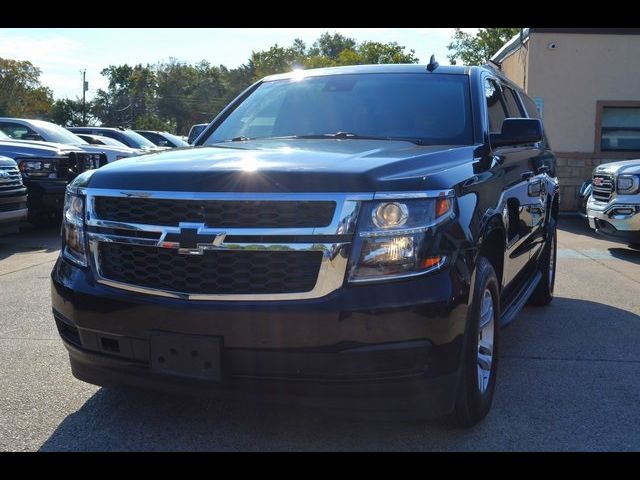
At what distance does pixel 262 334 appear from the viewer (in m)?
2.79

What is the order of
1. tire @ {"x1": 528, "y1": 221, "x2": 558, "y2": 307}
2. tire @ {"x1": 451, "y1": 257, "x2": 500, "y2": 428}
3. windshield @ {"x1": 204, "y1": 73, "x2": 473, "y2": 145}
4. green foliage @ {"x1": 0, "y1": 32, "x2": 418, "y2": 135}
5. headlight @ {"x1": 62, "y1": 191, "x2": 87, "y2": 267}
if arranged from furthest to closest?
green foliage @ {"x1": 0, "y1": 32, "x2": 418, "y2": 135}, tire @ {"x1": 528, "y1": 221, "x2": 558, "y2": 307}, windshield @ {"x1": 204, "y1": 73, "x2": 473, "y2": 145}, headlight @ {"x1": 62, "y1": 191, "x2": 87, "y2": 267}, tire @ {"x1": 451, "y1": 257, "x2": 500, "y2": 428}

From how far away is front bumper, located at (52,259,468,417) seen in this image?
9.02 ft

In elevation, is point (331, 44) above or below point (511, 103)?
above

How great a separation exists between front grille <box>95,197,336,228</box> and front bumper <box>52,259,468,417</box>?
0.32 m

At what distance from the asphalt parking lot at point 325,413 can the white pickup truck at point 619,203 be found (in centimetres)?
394

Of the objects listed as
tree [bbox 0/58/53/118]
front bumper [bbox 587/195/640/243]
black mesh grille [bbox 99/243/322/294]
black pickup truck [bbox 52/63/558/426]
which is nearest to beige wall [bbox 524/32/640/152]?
front bumper [bbox 587/195/640/243]

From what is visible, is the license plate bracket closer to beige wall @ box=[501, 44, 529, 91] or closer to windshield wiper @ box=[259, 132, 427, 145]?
windshield wiper @ box=[259, 132, 427, 145]

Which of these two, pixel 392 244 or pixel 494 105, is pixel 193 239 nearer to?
pixel 392 244

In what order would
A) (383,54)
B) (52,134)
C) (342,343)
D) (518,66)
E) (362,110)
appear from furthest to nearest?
(383,54) → (518,66) → (52,134) → (362,110) → (342,343)

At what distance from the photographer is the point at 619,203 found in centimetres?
912

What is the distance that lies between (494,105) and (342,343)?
8.56 ft

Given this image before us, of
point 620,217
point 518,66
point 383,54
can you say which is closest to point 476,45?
point 383,54

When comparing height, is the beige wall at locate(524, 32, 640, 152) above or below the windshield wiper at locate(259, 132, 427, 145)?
above
